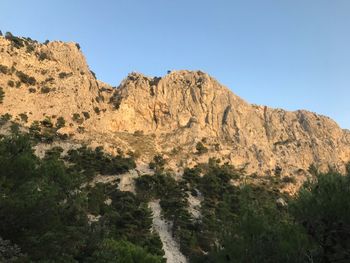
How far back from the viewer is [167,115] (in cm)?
11881

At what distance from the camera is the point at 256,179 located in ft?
350

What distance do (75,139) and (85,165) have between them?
419 inches

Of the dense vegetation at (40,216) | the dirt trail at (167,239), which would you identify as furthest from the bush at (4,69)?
the dense vegetation at (40,216)

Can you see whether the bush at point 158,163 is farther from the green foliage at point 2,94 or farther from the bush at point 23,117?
the green foliage at point 2,94

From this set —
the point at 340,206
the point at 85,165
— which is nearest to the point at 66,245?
the point at 340,206

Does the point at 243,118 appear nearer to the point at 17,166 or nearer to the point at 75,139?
the point at 75,139

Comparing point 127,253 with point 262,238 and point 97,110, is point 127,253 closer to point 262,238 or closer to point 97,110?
point 262,238

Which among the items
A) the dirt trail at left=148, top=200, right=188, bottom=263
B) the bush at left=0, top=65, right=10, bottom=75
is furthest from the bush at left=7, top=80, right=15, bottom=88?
the dirt trail at left=148, top=200, right=188, bottom=263

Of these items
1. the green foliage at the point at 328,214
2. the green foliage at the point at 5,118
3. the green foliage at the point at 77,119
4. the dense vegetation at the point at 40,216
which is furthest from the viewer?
the green foliage at the point at 77,119

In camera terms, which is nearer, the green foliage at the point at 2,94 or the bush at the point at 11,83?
the green foliage at the point at 2,94

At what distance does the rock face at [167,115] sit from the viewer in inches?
3836

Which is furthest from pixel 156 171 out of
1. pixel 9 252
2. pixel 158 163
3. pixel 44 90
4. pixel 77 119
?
pixel 9 252

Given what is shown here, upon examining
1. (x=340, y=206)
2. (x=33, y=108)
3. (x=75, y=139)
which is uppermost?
(x=33, y=108)

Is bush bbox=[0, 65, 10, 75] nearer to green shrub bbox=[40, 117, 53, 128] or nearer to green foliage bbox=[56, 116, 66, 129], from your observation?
green shrub bbox=[40, 117, 53, 128]
